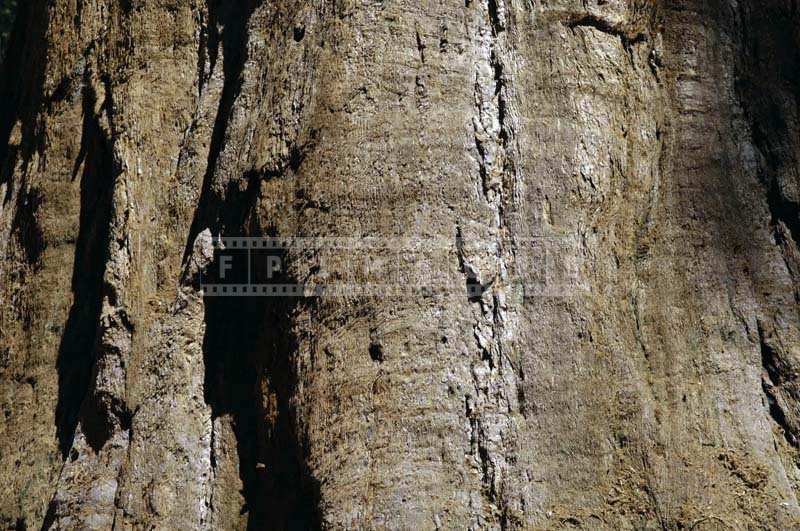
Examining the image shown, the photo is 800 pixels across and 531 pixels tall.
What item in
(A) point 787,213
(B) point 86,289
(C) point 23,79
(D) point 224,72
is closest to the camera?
(A) point 787,213

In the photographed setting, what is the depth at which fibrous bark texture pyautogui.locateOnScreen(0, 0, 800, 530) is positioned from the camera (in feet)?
9.32

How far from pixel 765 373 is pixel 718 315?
0.82 ft

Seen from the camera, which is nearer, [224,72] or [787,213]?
[787,213]

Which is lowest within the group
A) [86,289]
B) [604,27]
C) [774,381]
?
[774,381]

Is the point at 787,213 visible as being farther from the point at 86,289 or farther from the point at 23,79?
the point at 23,79

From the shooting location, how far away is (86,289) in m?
3.68

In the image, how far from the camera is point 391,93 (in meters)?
3.00

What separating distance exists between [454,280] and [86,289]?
1.57 meters

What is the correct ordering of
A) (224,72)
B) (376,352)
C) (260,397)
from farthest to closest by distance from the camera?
(224,72)
(260,397)
(376,352)

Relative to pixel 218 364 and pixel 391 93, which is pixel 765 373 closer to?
pixel 391 93

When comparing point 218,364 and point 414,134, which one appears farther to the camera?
point 218,364

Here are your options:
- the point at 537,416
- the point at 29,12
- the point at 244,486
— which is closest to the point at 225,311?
the point at 244,486

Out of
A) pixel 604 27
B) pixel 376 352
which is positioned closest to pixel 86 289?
Result: pixel 376 352

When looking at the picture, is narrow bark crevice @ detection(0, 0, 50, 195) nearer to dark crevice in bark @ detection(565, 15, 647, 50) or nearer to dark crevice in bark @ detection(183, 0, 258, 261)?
dark crevice in bark @ detection(183, 0, 258, 261)
